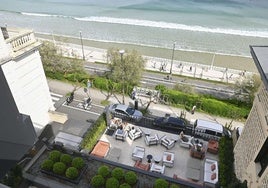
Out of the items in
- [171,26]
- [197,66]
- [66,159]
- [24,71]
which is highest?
[24,71]

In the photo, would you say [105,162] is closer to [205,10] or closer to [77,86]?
[77,86]

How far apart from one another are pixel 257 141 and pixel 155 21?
209 feet

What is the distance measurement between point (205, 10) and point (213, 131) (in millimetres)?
73646

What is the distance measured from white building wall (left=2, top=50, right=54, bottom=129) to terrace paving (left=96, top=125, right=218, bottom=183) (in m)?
6.35

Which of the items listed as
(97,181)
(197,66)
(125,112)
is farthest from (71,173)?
(197,66)

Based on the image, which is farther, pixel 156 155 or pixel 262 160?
pixel 156 155

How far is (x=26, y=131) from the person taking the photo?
15.4ft

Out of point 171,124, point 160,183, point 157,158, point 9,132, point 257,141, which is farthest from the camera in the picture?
point 171,124

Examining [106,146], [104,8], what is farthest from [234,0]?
[106,146]

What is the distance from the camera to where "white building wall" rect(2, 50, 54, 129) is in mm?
16000

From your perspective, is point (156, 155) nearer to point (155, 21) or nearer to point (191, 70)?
point (191, 70)

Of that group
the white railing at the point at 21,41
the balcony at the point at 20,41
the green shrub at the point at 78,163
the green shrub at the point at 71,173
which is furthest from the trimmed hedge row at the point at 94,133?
the white railing at the point at 21,41

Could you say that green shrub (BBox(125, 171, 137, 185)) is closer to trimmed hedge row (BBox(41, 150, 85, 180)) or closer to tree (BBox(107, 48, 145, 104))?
trimmed hedge row (BBox(41, 150, 85, 180))

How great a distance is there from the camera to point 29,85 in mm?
17969
